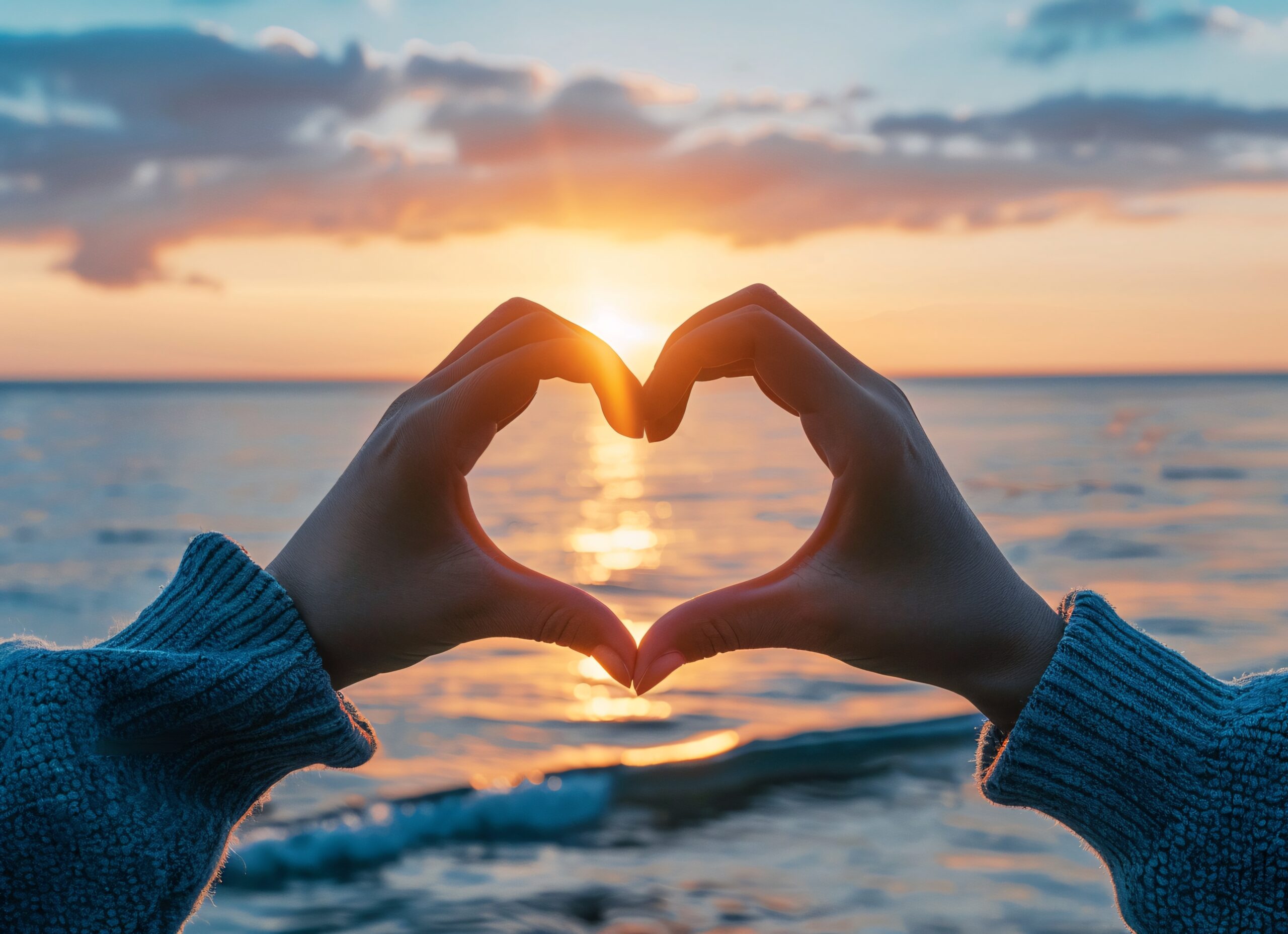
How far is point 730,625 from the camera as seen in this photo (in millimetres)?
1923

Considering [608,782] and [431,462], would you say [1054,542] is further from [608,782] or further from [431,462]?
[431,462]

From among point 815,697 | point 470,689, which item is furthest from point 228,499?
point 815,697

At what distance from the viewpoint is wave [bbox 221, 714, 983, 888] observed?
556 centimetres

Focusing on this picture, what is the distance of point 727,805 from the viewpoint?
6.10m

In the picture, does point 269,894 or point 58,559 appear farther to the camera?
point 58,559

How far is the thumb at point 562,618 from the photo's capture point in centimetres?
195

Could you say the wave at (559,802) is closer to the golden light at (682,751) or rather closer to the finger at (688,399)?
the golden light at (682,751)

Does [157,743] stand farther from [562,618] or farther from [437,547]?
[562,618]

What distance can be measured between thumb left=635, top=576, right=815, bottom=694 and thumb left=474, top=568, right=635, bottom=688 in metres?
0.05

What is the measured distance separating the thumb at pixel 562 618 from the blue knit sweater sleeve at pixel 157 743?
15.1 inches

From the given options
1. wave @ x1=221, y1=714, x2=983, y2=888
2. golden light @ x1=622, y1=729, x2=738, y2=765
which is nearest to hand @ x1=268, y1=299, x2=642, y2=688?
wave @ x1=221, y1=714, x2=983, y2=888

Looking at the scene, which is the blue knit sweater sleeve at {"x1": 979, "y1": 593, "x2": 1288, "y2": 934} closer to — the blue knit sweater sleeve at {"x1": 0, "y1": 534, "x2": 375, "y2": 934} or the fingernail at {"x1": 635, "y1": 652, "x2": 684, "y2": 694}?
the fingernail at {"x1": 635, "y1": 652, "x2": 684, "y2": 694}

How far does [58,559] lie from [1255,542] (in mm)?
16735

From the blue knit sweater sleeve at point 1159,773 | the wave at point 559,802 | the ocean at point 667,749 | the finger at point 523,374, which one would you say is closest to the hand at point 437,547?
the finger at point 523,374
